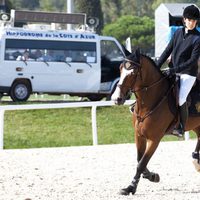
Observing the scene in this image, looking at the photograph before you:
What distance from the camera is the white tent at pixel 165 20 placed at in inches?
1642

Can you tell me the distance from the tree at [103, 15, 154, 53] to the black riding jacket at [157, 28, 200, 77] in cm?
7050

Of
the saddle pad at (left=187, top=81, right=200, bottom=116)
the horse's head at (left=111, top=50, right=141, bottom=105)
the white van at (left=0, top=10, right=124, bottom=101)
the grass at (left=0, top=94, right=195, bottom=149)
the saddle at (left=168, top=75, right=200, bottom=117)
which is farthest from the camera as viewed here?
the white van at (left=0, top=10, right=124, bottom=101)

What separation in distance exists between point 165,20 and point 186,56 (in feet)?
110

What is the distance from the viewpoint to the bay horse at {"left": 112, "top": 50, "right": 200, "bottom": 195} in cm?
1023

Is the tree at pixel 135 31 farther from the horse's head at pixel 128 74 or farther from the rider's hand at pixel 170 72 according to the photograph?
the horse's head at pixel 128 74

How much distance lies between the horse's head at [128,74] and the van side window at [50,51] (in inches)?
624

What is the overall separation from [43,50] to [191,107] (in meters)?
15.6

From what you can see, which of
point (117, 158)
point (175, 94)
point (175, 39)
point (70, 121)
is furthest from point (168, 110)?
point (70, 121)

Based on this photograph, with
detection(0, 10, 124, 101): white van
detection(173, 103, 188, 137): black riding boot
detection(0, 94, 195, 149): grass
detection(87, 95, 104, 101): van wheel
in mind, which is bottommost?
detection(87, 95, 104, 101): van wheel

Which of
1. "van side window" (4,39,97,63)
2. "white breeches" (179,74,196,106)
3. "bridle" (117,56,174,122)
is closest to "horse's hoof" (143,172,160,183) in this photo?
"bridle" (117,56,174,122)

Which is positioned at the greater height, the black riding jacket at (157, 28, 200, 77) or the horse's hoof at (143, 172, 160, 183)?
the black riding jacket at (157, 28, 200, 77)

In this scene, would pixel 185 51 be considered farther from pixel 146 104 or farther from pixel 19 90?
pixel 19 90

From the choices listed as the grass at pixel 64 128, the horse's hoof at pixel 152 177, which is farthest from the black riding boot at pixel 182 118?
the grass at pixel 64 128

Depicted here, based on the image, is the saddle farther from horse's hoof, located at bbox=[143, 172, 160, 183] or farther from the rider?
horse's hoof, located at bbox=[143, 172, 160, 183]
